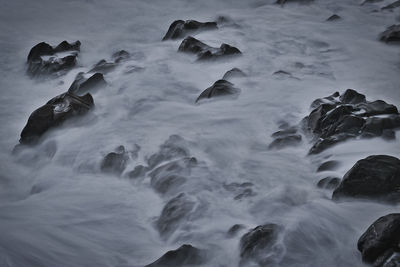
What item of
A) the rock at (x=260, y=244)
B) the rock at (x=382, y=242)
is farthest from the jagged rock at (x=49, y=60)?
the rock at (x=382, y=242)

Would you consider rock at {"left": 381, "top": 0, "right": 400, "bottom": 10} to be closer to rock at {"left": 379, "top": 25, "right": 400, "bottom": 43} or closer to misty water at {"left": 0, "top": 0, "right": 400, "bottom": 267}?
misty water at {"left": 0, "top": 0, "right": 400, "bottom": 267}

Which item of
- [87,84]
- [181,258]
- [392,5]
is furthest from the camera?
[392,5]

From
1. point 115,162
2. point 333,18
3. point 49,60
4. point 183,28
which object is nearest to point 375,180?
point 115,162

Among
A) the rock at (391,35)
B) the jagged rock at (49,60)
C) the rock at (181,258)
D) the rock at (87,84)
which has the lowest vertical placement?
the rock at (181,258)

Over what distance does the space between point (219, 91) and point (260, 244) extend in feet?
8.39

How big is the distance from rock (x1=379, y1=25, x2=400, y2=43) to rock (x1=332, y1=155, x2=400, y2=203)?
3.73 metres

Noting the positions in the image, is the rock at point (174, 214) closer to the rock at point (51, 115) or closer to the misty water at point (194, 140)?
the misty water at point (194, 140)

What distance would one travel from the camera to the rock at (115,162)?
4.47 meters

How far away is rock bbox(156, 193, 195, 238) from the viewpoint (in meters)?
3.67

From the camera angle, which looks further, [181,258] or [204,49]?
[204,49]

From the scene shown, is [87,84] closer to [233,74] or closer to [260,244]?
[233,74]

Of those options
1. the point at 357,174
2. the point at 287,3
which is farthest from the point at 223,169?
the point at 287,3

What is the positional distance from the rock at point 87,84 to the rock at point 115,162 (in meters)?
1.64

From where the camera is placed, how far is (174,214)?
3.76 meters
